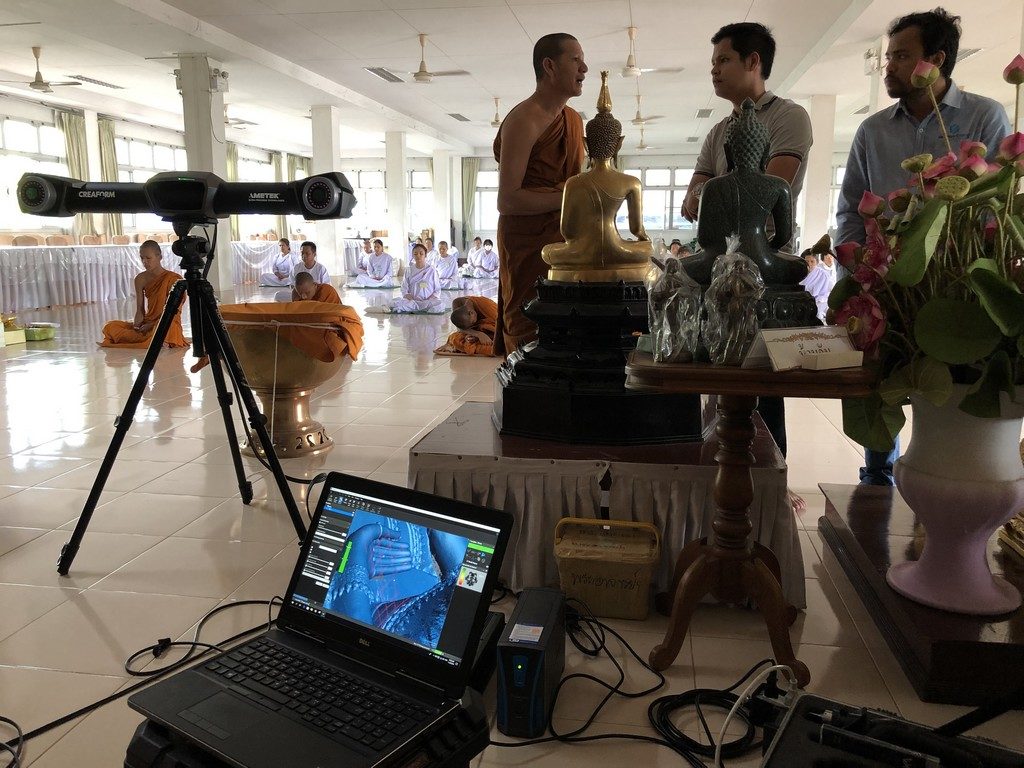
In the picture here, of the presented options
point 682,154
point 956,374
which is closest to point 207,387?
point 956,374

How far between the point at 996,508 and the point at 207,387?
4.45 m

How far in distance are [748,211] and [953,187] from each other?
0.45 m

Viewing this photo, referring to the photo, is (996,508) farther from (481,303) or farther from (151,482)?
(481,303)

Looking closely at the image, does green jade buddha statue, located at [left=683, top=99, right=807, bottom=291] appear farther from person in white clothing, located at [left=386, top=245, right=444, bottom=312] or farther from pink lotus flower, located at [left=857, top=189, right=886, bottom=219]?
person in white clothing, located at [left=386, top=245, right=444, bottom=312]

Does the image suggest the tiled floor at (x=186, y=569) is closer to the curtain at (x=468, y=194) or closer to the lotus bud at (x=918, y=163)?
the lotus bud at (x=918, y=163)

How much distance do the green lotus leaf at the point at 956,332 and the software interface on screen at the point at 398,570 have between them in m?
0.86

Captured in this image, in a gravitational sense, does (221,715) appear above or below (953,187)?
below

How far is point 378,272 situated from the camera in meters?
13.9

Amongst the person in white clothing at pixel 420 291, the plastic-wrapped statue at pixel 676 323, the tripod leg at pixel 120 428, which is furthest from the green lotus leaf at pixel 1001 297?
the person in white clothing at pixel 420 291

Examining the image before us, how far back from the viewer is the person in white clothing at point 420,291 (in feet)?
33.9

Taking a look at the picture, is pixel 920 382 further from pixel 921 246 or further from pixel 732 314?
pixel 732 314

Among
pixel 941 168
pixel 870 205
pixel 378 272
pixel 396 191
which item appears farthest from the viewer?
pixel 396 191

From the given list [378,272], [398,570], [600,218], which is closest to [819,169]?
[378,272]

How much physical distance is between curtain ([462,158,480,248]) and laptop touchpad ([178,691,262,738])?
20997mm
